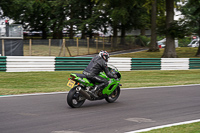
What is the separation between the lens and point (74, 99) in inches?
345

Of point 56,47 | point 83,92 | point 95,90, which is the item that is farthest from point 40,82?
point 56,47

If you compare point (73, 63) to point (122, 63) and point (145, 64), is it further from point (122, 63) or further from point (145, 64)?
point (145, 64)

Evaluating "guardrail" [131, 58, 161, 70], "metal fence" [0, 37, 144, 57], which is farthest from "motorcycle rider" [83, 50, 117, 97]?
"metal fence" [0, 37, 144, 57]

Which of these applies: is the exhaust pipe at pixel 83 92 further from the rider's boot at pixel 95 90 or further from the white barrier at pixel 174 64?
the white barrier at pixel 174 64

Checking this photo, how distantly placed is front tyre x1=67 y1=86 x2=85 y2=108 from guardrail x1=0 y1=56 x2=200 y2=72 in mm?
10292

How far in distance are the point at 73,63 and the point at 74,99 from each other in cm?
1095

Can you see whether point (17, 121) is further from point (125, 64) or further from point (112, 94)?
point (125, 64)

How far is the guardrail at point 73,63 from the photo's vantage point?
18156mm

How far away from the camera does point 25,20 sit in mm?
54062

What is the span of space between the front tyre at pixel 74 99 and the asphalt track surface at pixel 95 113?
16 centimetres

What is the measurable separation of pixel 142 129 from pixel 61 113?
236 centimetres

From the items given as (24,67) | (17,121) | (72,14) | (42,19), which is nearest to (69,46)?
(72,14)

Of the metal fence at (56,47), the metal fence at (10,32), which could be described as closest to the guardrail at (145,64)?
the metal fence at (56,47)

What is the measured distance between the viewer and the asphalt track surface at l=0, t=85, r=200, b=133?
21.5 ft
